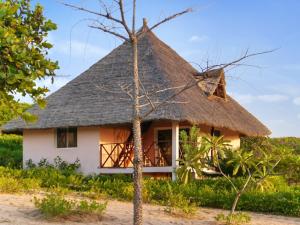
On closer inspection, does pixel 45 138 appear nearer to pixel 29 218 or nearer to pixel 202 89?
pixel 202 89

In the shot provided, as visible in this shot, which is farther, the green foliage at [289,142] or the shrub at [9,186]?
the green foliage at [289,142]

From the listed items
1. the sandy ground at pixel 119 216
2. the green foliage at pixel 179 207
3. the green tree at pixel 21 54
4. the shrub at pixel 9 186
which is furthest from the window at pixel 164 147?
the green tree at pixel 21 54

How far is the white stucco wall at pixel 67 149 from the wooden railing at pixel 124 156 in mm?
378

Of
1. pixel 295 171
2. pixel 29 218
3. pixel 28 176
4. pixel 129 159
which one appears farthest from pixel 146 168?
pixel 29 218

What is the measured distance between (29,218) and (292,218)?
6.30 metres

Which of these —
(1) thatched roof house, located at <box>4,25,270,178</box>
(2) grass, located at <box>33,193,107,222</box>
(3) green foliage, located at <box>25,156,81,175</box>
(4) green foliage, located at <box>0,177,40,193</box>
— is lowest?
(2) grass, located at <box>33,193,107,222</box>

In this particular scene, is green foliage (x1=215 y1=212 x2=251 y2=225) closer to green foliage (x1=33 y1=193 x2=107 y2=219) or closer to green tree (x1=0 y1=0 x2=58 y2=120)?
green foliage (x1=33 y1=193 x2=107 y2=219)

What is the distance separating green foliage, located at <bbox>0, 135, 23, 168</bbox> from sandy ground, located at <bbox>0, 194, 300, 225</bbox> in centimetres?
826

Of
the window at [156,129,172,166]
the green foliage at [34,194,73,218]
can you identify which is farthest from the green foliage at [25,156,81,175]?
the green foliage at [34,194,73,218]

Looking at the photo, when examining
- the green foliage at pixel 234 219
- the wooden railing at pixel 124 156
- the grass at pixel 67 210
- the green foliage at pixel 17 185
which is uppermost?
the wooden railing at pixel 124 156

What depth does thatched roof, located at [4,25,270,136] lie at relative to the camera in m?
17.8

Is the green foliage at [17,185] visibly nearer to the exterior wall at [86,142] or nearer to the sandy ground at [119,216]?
the sandy ground at [119,216]

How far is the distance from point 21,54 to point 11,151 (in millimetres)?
22069

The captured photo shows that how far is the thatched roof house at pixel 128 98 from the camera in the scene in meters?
17.8
